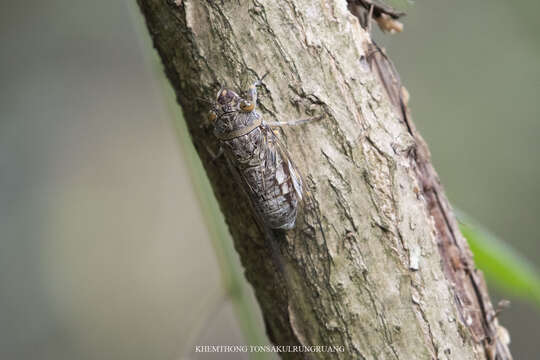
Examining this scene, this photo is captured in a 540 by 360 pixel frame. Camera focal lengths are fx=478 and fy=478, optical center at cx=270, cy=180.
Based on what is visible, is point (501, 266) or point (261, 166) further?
point (261, 166)

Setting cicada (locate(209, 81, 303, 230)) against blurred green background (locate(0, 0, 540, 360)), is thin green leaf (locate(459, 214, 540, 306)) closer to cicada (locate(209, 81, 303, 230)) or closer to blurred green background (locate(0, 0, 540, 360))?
cicada (locate(209, 81, 303, 230))

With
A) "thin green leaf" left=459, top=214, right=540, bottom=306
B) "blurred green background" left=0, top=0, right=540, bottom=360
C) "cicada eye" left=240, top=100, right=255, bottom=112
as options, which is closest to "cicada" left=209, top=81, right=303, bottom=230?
"cicada eye" left=240, top=100, right=255, bottom=112

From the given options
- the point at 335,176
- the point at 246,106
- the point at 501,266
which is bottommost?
the point at 501,266

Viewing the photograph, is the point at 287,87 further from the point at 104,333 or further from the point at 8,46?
the point at 8,46

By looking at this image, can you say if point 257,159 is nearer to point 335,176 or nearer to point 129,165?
point 335,176

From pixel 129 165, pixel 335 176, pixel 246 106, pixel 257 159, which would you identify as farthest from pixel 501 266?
pixel 129 165


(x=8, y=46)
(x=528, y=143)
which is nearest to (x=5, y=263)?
(x=8, y=46)
